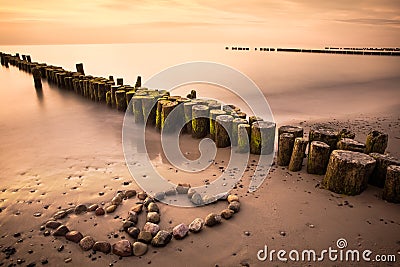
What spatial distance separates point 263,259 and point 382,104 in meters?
11.2

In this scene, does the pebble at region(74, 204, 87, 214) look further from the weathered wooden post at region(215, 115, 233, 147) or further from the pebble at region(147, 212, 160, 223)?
the weathered wooden post at region(215, 115, 233, 147)

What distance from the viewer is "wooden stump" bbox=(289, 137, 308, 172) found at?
14.7 feet

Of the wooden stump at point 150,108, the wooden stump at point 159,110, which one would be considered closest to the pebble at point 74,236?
the wooden stump at point 159,110

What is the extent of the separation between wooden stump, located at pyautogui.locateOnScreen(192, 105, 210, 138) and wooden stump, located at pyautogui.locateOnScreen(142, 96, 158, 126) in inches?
56.1

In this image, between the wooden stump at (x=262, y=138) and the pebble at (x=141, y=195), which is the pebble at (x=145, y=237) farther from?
the wooden stump at (x=262, y=138)

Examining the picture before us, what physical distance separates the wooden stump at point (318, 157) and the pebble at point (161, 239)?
277cm

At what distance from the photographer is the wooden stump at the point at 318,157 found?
432cm

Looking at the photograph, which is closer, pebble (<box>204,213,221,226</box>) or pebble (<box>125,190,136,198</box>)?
pebble (<box>204,213,221,226</box>)

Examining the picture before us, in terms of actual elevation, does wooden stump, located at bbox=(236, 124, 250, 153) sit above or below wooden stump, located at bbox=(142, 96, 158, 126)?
below

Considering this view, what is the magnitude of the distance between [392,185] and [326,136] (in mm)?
1406

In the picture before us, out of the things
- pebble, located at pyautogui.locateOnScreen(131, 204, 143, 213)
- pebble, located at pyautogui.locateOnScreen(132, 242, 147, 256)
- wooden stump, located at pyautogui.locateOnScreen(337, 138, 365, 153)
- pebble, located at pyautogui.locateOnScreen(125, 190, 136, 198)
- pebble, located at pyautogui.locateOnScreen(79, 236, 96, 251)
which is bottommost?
pebble, located at pyautogui.locateOnScreen(132, 242, 147, 256)

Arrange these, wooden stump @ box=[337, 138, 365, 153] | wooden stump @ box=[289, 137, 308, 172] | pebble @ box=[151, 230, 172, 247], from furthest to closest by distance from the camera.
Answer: wooden stump @ box=[289, 137, 308, 172], wooden stump @ box=[337, 138, 365, 153], pebble @ box=[151, 230, 172, 247]

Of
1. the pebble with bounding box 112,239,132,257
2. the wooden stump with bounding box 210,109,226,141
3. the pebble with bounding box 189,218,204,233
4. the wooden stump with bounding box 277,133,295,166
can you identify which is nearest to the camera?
the pebble with bounding box 112,239,132,257

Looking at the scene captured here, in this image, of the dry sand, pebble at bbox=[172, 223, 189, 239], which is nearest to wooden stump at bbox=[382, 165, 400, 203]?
the dry sand
